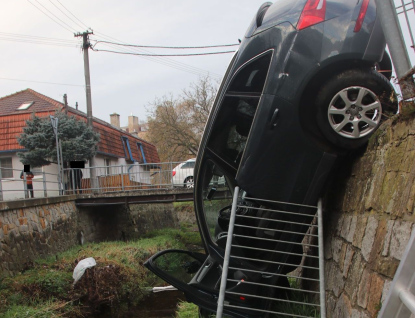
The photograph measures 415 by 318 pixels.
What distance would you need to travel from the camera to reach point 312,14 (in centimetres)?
427

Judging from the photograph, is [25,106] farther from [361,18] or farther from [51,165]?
[361,18]

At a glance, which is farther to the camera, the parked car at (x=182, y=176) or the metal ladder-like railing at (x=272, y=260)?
the parked car at (x=182, y=176)

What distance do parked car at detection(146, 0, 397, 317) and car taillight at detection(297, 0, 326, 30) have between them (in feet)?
0.03

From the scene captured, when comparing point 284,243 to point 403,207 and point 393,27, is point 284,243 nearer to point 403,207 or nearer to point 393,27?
point 403,207

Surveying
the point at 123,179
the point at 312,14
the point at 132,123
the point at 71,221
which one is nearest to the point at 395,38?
the point at 312,14

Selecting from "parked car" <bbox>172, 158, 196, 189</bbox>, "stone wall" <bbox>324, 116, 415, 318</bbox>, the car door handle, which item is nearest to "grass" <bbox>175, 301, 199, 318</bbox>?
"stone wall" <bbox>324, 116, 415, 318</bbox>

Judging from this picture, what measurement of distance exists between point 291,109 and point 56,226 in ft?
41.7

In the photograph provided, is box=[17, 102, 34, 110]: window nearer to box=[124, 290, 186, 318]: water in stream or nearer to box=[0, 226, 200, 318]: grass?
box=[0, 226, 200, 318]: grass

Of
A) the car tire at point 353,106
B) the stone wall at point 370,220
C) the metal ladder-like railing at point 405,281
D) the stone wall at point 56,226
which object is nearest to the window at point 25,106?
the stone wall at point 56,226

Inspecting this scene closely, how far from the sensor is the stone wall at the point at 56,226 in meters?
11.6

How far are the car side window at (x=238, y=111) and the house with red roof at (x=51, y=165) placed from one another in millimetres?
13183

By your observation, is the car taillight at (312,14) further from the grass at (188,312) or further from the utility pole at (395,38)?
the grass at (188,312)

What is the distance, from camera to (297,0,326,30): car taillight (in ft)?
13.9

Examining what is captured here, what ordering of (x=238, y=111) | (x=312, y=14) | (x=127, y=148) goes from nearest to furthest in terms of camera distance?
(x=312, y=14)
(x=238, y=111)
(x=127, y=148)
